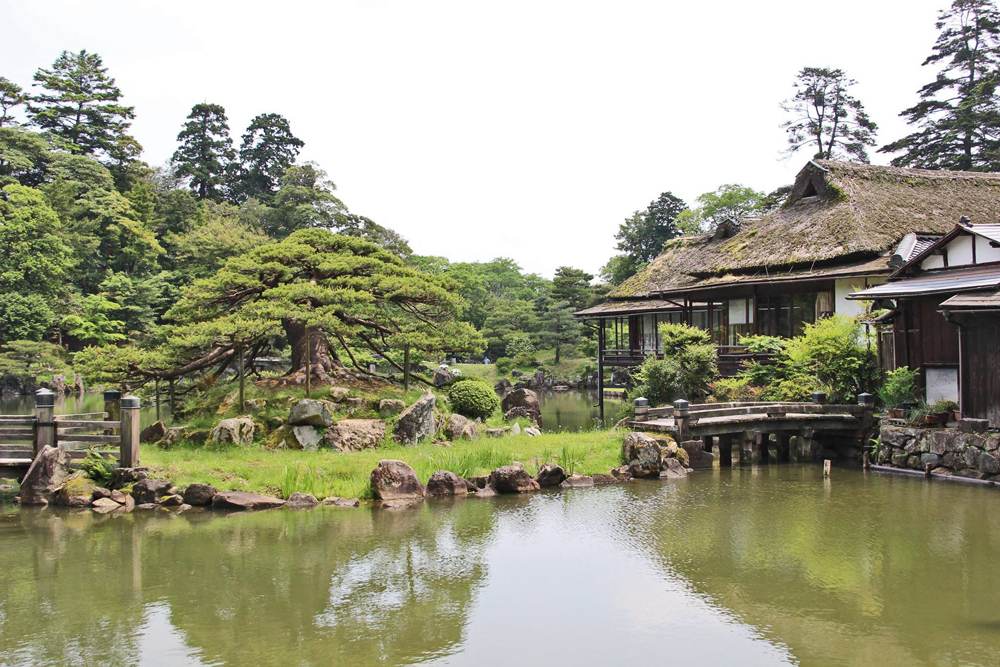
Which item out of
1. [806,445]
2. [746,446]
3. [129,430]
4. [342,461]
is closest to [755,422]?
[746,446]

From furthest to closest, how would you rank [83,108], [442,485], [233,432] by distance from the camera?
1. [83,108]
2. [233,432]
3. [442,485]

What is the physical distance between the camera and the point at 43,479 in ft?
43.2

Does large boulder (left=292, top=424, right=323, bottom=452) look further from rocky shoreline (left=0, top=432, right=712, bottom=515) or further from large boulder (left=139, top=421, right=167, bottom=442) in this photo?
large boulder (left=139, top=421, right=167, bottom=442)

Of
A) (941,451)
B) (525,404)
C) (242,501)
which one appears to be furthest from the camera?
(525,404)

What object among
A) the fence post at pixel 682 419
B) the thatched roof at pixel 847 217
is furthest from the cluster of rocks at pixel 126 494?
the thatched roof at pixel 847 217

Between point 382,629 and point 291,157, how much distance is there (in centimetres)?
6177

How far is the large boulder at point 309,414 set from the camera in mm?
15062

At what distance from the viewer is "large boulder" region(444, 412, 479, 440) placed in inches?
651

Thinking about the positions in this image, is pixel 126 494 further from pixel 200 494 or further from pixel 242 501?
pixel 242 501

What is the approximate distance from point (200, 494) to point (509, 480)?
547cm

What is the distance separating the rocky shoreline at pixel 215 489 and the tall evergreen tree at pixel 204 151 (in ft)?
166

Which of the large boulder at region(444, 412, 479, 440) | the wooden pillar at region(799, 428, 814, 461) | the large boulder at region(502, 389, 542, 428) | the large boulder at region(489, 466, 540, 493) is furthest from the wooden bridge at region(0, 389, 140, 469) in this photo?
the wooden pillar at region(799, 428, 814, 461)

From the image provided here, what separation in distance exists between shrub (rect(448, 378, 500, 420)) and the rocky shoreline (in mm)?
4015

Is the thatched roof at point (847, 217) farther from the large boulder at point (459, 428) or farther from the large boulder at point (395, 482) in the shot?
the large boulder at point (395, 482)
